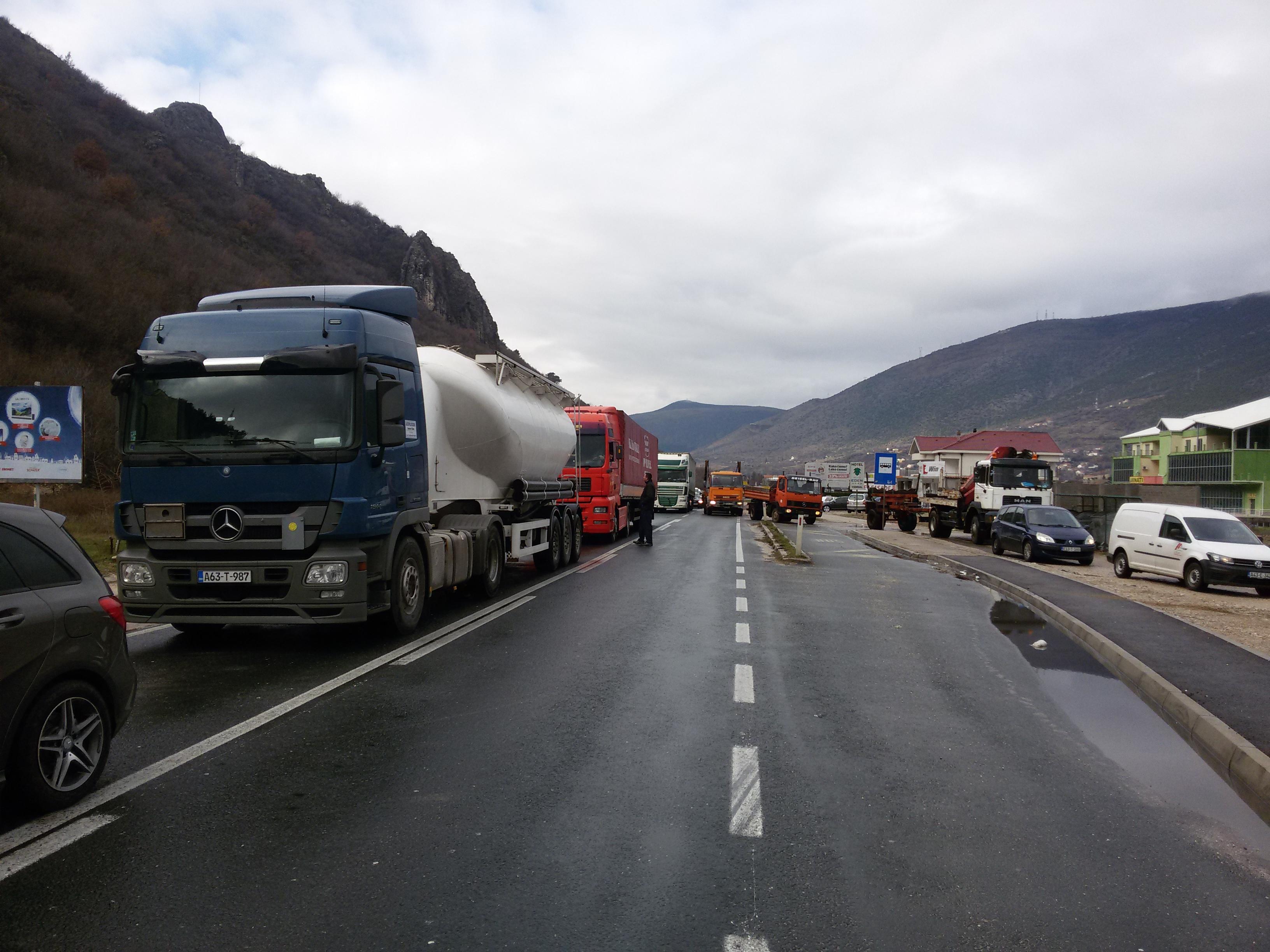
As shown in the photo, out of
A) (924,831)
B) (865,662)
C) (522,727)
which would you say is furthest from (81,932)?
(865,662)

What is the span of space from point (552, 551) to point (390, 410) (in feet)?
27.4

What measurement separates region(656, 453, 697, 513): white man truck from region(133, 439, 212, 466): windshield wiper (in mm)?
45427

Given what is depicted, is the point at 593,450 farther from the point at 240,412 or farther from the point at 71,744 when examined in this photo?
the point at 71,744

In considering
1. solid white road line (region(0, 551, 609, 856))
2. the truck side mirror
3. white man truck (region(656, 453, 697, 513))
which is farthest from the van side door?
white man truck (region(656, 453, 697, 513))

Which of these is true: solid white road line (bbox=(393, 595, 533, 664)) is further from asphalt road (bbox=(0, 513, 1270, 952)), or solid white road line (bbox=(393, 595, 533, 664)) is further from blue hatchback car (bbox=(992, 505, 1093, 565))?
blue hatchback car (bbox=(992, 505, 1093, 565))

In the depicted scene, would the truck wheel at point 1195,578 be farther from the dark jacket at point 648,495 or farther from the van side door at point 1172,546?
the dark jacket at point 648,495

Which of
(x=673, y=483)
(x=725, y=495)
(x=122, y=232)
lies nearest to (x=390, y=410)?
(x=122, y=232)

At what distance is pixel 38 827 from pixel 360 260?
8742cm

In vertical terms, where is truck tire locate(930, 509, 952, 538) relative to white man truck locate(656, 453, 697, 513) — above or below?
below

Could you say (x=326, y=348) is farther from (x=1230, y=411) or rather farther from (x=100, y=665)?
(x=1230, y=411)

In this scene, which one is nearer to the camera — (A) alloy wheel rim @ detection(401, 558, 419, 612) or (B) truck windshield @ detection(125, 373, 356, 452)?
(B) truck windshield @ detection(125, 373, 356, 452)

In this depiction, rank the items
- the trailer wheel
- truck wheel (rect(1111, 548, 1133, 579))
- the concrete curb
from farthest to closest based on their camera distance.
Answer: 1. truck wheel (rect(1111, 548, 1133, 579))
2. the trailer wheel
3. the concrete curb

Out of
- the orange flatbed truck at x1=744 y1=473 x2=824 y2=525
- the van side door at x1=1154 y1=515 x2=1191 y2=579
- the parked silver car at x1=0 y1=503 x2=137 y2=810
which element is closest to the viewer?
the parked silver car at x1=0 y1=503 x2=137 y2=810

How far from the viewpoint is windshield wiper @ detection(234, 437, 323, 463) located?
8.13 meters
